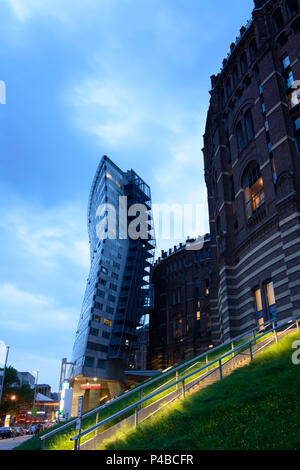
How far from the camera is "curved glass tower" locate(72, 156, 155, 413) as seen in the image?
7325 cm

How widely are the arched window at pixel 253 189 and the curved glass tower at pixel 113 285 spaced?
51067 millimetres

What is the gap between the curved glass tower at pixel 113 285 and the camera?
73.2 meters

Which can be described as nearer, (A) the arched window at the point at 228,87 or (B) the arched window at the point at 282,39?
(B) the arched window at the point at 282,39

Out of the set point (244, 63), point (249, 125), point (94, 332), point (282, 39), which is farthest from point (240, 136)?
point (94, 332)

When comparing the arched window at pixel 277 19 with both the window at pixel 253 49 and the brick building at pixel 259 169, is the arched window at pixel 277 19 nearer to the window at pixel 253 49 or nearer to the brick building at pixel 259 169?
the brick building at pixel 259 169

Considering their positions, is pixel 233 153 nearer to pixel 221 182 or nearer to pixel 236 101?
pixel 221 182

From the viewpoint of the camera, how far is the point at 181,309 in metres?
73.2

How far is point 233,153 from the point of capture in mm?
32188

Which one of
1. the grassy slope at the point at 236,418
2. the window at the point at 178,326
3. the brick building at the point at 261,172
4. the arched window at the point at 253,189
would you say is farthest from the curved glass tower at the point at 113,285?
the grassy slope at the point at 236,418

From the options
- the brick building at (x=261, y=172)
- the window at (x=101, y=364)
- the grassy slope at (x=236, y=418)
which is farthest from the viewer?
the window at (x=101, y=364)

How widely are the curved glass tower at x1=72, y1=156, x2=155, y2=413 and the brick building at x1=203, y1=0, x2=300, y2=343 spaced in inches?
1846

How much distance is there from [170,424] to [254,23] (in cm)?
3165

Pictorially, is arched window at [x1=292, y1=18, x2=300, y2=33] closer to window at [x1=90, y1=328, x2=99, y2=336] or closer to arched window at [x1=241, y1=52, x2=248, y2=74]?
arched window at [x1=241, y1=52, x2=248, y2=74]

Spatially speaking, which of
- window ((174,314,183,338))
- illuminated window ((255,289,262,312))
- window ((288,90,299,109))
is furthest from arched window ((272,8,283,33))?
window ((174,314,183,338))
